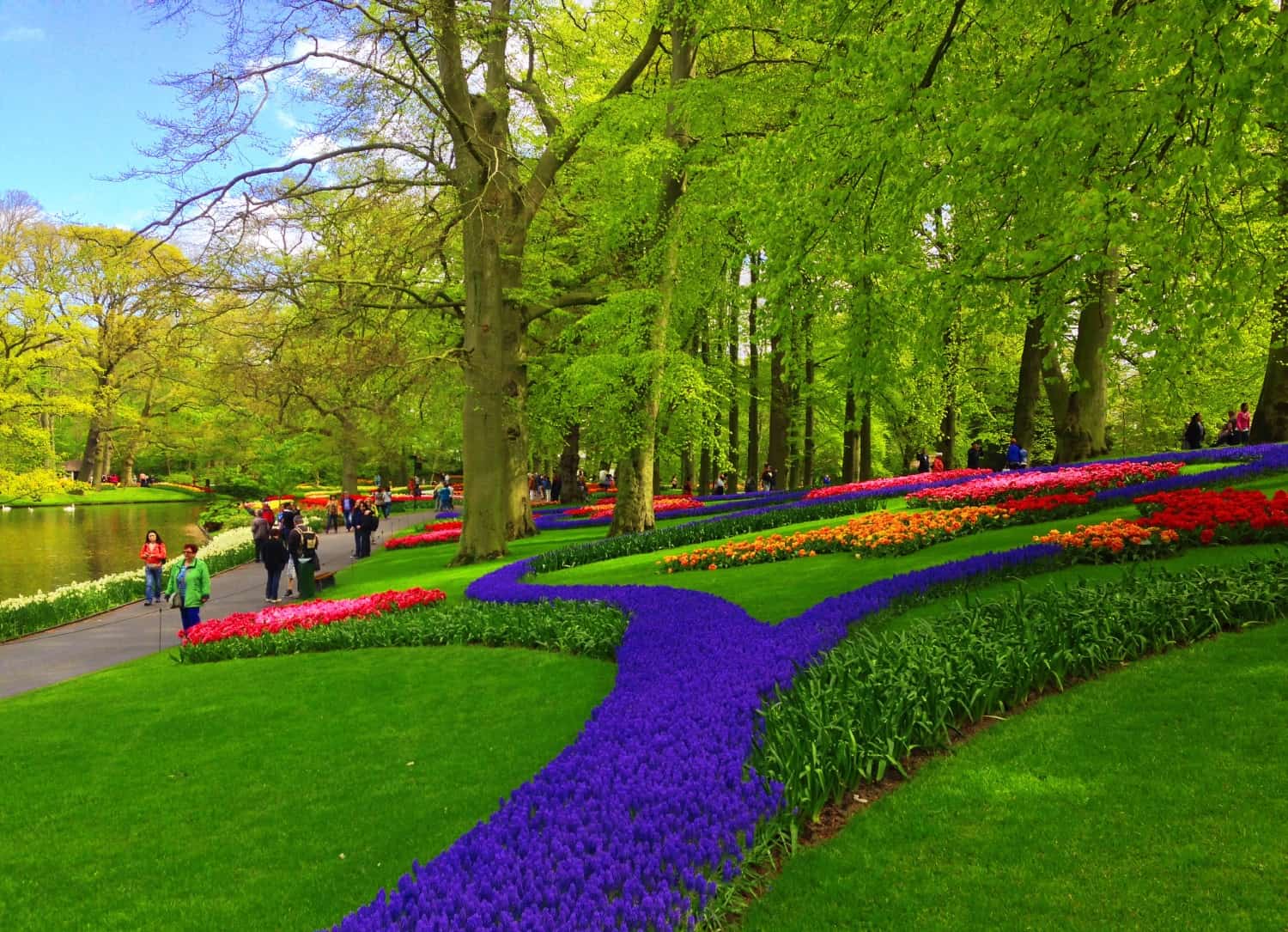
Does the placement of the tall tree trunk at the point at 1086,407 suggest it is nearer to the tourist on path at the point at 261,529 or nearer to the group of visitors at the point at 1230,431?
the group of visitors at the point at 1230,431

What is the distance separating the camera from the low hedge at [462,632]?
891cm

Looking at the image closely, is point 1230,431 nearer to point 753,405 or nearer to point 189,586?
point 753,405

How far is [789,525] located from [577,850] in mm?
12314

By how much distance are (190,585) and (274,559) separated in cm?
399

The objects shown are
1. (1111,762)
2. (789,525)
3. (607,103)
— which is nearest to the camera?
(1111,762)

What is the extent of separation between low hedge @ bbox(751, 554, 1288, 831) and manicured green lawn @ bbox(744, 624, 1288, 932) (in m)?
0.27

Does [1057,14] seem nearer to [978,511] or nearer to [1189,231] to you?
[1189,231]

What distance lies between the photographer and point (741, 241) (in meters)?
17.3

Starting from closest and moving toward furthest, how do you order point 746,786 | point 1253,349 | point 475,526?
point 746,786 → point 475,526 → point 1253,349

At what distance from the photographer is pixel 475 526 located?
56.9ft

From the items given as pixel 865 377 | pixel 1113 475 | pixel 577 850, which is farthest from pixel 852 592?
pixel 1113 475

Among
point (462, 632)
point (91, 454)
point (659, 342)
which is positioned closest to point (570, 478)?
point (659, 342)

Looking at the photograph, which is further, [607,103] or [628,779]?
[607,103]

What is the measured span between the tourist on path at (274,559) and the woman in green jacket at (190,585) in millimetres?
3653
